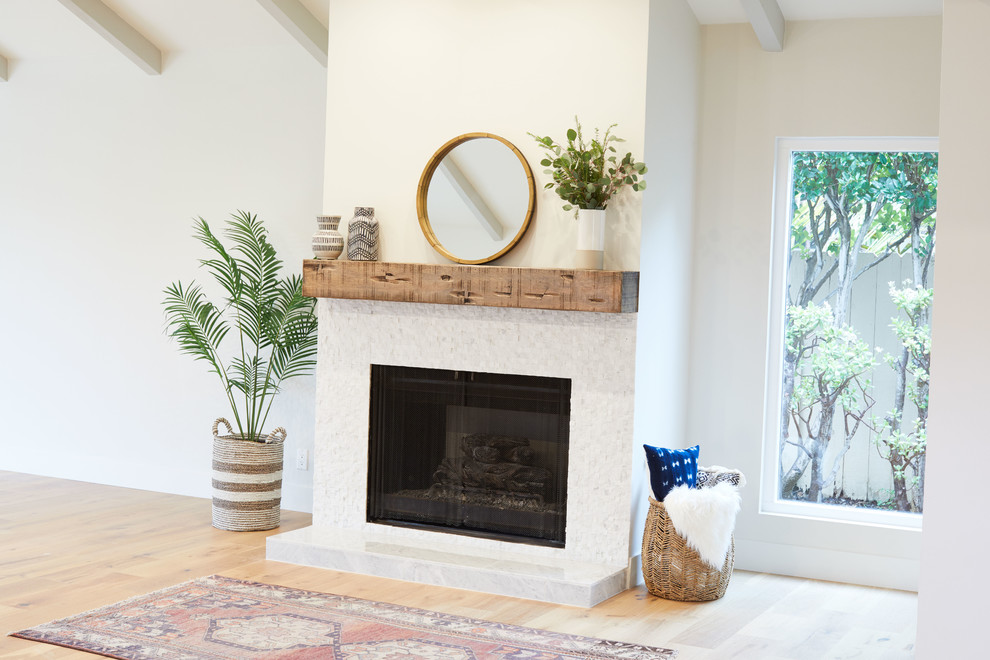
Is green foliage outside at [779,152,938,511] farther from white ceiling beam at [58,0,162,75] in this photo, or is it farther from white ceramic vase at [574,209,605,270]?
white ceiling beam at [58,0,162,75]

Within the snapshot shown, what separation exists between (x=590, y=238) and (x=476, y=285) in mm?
516

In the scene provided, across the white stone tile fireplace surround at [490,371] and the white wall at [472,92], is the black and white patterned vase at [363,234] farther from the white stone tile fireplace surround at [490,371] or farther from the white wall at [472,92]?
the white stone tile fireplace surround at [490,371]

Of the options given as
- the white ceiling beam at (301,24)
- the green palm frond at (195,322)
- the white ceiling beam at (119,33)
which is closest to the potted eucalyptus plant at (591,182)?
the white ceiling beam at (301,24)

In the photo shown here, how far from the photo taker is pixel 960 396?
295 centimetres

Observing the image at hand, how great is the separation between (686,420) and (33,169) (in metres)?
4.25

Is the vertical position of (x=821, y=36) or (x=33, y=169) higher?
(x=821, y=36)

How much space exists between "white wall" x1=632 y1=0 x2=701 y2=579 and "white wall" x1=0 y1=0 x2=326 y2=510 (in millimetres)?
1996

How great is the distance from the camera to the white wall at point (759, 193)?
4.43 meters

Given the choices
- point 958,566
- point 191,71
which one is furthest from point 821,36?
point 191,71

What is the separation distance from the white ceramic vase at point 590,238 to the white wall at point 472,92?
12cm

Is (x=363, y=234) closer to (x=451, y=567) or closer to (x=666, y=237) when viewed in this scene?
(x=666, y=237)

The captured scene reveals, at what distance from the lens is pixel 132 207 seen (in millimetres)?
5945

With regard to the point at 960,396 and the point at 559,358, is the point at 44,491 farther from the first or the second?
the point at 960,396

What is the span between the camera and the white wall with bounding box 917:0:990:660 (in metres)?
2.93
